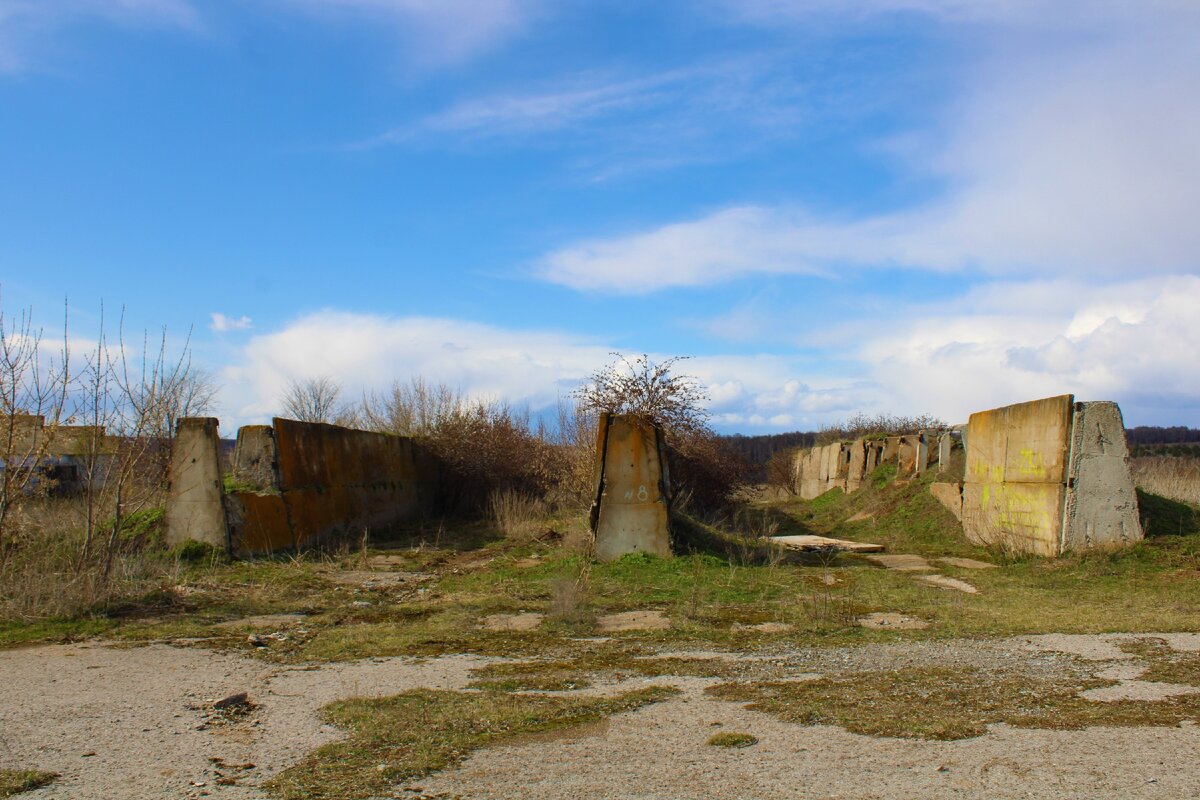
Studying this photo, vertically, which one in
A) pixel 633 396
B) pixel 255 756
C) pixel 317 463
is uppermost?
pixel 633 396

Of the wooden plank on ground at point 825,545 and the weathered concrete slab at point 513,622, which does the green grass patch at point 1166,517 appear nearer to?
the wooden plank on ground at point 825,545

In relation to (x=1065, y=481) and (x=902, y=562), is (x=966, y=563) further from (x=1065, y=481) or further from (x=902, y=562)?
(x=1065, y=481)

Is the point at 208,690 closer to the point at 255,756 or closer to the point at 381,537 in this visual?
the point at 255,756

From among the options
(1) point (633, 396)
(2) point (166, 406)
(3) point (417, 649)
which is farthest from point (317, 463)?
(3) point (417, 649)

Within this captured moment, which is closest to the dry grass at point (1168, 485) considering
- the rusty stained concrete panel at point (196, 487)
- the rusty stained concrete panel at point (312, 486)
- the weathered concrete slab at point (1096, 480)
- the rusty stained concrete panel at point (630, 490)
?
the weathered concrete slab at point (1096, 480)

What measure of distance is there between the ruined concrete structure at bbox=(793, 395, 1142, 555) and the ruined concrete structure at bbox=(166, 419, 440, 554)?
31.0 ft

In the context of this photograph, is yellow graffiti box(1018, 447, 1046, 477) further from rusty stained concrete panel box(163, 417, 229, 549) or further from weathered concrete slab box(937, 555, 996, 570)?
rusty stained concrete panel box(163, 417, 229, 549)

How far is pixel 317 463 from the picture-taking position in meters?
14.0

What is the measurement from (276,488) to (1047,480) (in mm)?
9862

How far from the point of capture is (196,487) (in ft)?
37.9

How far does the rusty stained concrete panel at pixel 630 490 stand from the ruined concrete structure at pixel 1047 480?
15.7ft

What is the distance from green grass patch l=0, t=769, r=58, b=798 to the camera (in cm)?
394

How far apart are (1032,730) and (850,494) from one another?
737 inches

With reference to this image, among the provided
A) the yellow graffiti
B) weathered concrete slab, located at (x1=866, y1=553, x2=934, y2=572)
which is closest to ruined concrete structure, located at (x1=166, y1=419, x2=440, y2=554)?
weathered concrete slab, located at (x1=866, y1=553, x2=934, y2=572)
